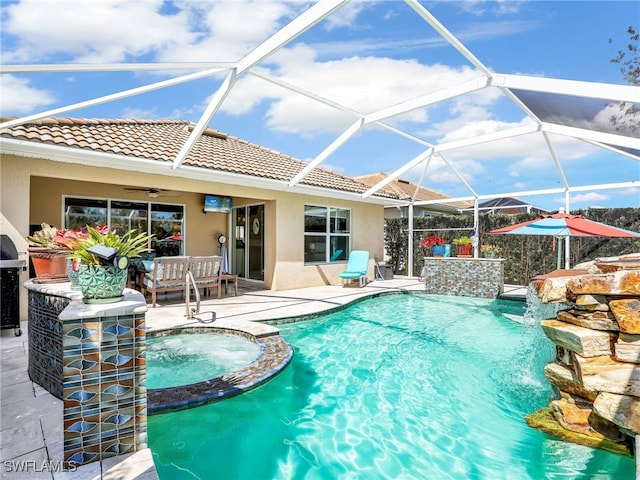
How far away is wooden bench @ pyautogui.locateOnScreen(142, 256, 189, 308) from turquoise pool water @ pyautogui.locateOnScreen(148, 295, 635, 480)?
3985 mm

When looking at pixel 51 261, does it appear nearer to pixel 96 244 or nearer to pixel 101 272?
pixel 96 244

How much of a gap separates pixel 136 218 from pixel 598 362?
1196cm

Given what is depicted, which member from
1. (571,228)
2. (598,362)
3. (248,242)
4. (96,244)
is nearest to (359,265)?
(248,242)

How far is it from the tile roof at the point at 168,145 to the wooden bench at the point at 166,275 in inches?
97.8

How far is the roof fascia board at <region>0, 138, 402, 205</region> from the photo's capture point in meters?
6.95

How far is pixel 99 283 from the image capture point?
9.10 ft

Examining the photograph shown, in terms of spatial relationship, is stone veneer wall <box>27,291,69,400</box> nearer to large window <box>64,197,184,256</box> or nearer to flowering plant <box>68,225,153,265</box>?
flowering plant <box>68,225,153,265</box>

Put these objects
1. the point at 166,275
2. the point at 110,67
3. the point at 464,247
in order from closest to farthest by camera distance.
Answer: the point at 110,67, the point at 166,275, the point at 464,247

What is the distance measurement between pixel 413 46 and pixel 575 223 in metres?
5.41

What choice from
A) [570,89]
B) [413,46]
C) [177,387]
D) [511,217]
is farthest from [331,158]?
[511,217]

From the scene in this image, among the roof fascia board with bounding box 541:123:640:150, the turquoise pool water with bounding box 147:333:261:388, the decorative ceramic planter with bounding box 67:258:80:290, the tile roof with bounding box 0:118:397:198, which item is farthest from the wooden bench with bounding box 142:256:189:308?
the roof fascia board with bounding box 541:123:640:150

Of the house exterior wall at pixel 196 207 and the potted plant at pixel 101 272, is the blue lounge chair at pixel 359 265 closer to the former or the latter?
the house exterior wall at pixel 196 207

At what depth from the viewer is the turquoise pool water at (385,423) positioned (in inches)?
132

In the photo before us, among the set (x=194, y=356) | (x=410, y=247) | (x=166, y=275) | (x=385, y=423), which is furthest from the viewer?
(x=410, y=247)
